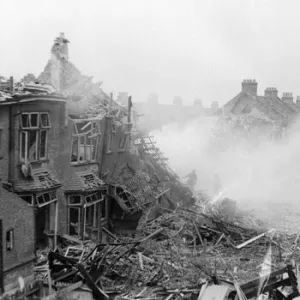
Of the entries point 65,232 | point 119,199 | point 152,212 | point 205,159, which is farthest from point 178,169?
point 65,232

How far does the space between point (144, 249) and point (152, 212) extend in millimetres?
6946

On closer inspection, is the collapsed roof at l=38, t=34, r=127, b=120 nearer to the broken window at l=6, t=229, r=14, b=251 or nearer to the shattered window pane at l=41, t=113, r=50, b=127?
the shattered window pane at l=41, t=113, r=50, b=127

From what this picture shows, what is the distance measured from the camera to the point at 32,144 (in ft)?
72.2

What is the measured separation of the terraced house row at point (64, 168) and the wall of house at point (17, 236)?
33 mm

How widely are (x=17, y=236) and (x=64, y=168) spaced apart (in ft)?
21.4

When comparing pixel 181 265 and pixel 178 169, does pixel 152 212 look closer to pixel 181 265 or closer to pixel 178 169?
pixel 181 265

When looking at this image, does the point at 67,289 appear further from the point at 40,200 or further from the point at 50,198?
the point at 50,198

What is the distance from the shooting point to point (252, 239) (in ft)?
82.5

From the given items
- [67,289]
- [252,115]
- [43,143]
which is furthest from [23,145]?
[252,115]

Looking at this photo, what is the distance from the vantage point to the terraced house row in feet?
60.5

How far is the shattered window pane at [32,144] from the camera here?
21688mm

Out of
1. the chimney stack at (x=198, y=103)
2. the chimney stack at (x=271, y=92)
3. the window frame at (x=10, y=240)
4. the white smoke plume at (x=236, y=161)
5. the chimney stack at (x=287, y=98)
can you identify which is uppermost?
the chimney stack at (x=271, y=92)

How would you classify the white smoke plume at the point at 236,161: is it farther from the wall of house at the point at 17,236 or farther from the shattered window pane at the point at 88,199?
the wall of house at the point at 17,236

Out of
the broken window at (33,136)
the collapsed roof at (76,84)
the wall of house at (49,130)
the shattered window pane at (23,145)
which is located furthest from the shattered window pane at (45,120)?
the collapsed roof at (76,84)
